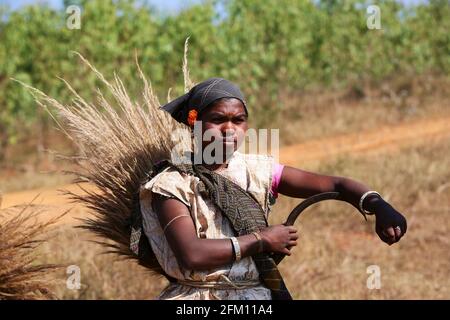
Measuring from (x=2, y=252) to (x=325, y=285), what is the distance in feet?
10.3

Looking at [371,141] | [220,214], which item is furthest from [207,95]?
[371,141]

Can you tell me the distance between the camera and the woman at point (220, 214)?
8.61 ft

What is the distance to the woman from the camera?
2.62 metres

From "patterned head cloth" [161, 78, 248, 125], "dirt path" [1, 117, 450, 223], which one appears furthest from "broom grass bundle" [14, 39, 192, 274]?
"dirt path" [1, 117, 450, 223]

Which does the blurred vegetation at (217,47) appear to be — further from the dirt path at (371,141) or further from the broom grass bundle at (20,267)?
the broom grass bundle at (20,267)

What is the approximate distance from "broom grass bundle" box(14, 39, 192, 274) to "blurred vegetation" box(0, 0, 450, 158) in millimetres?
9379

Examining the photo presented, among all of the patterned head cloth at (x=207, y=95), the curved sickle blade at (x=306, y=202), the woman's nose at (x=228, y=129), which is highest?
the patterned head cloth at (x=207, y=95)

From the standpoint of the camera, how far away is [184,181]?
2.75 m

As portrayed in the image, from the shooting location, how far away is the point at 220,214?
2777 mm

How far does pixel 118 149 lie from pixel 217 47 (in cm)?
1257

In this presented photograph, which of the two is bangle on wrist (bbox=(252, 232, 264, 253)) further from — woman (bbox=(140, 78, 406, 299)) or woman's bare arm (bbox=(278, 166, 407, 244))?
woman's bare arm (bbox=(278, 166, 407, 244))

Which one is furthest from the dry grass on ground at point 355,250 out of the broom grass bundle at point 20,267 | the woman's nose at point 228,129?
the woman's nose at point 228,129

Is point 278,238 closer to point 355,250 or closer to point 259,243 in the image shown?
point 259,243

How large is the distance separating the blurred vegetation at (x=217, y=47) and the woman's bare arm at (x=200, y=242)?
1010 centimetres
